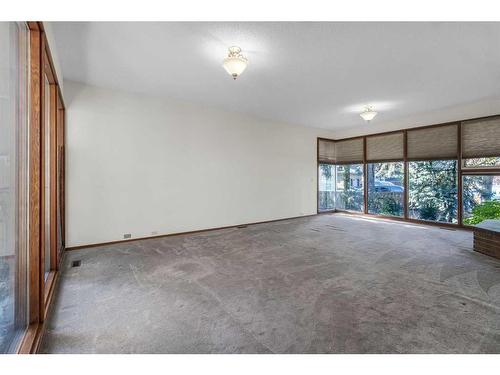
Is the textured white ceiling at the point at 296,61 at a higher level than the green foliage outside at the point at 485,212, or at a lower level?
higher

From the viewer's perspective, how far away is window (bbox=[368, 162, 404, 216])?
7.44 meters

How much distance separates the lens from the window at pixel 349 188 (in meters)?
8.54

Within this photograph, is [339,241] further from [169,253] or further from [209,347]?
[209,347]

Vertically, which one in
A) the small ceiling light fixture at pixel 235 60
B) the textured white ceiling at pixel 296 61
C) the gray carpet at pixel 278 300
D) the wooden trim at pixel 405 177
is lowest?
the gray carpet at pixel 278 300

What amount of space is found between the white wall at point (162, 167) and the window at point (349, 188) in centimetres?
262

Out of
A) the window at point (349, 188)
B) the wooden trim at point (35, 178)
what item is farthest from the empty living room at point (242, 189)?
the window at point (349, 188)

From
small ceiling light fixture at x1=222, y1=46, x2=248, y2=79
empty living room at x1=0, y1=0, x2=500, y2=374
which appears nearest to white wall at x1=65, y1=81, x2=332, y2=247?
empty living room at x1=0, y1=0, x2=500, y2=374

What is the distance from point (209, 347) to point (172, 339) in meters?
0.32

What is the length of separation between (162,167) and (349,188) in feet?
21.8

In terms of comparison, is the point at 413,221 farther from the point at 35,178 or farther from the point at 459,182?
the point at 35,178

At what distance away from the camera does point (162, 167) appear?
5.38m

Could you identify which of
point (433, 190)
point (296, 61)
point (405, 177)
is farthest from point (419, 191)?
point (296, 61)

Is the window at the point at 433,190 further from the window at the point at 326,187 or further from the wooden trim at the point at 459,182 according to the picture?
the window at the point at 326,187

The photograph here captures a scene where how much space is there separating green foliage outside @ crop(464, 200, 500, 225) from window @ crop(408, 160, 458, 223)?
38 centimetres
